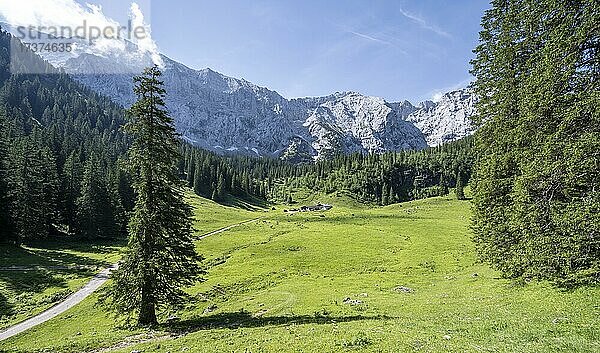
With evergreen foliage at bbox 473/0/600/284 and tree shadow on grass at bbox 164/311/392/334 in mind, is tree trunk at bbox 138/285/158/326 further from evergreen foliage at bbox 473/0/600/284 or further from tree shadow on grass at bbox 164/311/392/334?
evergreen foliage at bbox 473/0/600/284

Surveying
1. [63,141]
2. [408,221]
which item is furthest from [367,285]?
[63,141]

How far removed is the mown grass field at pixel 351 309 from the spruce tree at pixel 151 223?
2.82m

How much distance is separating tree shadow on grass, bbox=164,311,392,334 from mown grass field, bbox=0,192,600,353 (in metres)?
0.13

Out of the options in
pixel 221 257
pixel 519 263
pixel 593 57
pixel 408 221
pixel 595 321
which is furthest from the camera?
pixel 408 221

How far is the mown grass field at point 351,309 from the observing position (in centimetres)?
1780

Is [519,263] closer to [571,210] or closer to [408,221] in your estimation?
[571,210]

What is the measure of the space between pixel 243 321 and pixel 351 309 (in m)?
8.98

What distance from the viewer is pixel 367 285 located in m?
42.4

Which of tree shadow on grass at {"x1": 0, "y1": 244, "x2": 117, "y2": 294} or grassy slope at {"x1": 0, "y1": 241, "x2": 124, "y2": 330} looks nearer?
grassy slope at {"x1": 0, "y1": 241, "x2": 124, "y2": 330}

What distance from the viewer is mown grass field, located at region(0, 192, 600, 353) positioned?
17797 millimetres

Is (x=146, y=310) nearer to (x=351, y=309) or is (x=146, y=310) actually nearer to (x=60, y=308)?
(x=351, y=309)

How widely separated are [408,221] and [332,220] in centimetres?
2168

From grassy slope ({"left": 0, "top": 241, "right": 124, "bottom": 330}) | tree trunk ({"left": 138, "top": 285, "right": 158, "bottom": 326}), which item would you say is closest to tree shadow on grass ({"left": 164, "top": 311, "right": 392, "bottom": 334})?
tree trunk ({"left": 138, "top": 285, "right": 158, "bottom": 326})

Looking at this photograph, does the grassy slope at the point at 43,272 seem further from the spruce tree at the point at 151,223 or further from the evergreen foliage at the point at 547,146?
the evergreen foliage at the point at 547,146
